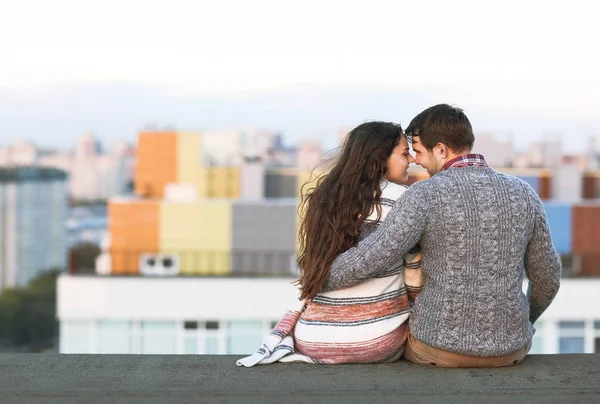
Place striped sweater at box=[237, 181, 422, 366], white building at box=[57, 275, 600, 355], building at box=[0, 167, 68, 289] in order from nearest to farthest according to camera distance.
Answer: striped sweater at box=[237, 181, 422, 366]
white building at box=[57, 275, 600, 355]
building at box=[0, 167, 68, 289]

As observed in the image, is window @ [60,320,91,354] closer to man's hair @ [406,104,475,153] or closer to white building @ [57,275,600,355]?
white building @ [57,275,600,355]

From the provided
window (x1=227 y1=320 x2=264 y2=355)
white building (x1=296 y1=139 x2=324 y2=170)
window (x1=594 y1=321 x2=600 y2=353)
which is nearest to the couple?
window (x1=227 y1=320 x2=264 y2=355)

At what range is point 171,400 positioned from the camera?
3277 millimetres

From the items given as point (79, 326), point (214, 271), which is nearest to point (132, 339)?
point (79, 326)

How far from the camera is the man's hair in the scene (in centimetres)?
357

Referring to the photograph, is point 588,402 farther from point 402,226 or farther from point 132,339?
point 132,339

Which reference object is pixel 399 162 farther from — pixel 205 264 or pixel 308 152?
pixel 308 152

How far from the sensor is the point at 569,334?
64.9ft

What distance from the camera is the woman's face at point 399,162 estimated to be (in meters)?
3.70

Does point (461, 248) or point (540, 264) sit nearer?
point (461, 248)

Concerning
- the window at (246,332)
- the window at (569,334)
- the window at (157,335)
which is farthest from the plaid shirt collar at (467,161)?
the window at (569,334)

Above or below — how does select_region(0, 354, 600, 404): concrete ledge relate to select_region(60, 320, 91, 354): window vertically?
above

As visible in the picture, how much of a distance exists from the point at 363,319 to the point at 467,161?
695mm

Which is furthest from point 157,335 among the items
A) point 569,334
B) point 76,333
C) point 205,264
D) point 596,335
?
point 596,335
